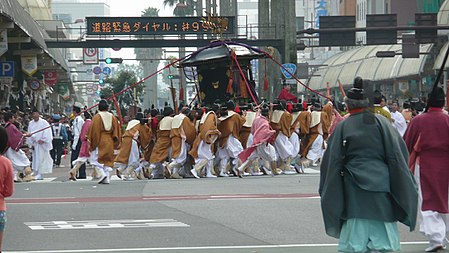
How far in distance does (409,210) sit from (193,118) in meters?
17.7

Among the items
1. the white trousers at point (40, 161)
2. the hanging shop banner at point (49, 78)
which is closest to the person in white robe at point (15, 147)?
the white trousers at point (40, 161)

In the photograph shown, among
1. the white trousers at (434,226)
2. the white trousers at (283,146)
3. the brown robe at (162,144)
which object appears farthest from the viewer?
the white trousers at (283,146)

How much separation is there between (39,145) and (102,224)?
492 inches

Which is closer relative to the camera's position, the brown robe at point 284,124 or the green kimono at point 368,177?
the green kimono at point 368,177

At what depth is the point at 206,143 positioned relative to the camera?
2584cm

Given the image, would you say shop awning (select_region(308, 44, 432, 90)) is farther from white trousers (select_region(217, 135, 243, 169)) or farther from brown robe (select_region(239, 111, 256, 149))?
white trousers (select_region(217, 135, 243, 169))

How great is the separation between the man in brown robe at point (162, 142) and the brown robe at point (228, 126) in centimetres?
123

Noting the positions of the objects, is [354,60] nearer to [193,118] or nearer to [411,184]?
[193,118]

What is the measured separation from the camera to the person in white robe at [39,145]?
27312 mm

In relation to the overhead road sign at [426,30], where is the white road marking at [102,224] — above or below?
below

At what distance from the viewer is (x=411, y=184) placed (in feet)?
33.2

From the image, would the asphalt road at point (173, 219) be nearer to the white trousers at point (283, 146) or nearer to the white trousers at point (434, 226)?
the white trousers at point (434, 226)

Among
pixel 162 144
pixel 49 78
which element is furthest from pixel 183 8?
pixel 162 144

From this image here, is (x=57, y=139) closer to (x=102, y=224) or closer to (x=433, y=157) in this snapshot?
(x=102, y=224)
